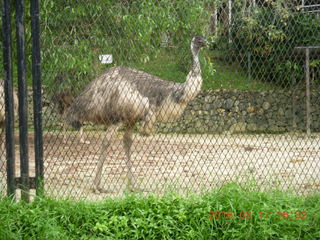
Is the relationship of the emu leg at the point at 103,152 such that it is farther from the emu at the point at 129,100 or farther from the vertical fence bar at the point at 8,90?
the vertical fence bar at the point at 8,90

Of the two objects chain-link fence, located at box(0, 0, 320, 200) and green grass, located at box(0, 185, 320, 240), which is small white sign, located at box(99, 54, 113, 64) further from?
green grass, located at box(0, 185, 320, 240)

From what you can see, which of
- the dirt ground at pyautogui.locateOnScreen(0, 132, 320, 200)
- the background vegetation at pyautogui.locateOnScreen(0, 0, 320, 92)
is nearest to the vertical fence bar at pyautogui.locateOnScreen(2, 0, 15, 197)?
the dirt ground at pyautogui.locateOnScreen(0, 132, 320, 200)

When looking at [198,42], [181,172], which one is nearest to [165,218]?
[198,42]

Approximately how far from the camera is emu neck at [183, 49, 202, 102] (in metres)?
5.47

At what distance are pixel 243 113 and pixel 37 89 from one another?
8.50 m

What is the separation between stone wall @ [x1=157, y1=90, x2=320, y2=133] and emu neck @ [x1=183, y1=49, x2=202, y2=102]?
189 inches

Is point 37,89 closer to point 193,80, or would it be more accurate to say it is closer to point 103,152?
point 103,152

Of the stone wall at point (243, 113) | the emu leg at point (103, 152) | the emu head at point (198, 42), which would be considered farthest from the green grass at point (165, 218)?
the stone wall at point (243, 113)

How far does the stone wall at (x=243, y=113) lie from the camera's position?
11117 millimetres

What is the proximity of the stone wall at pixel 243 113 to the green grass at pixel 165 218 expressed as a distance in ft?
21.5

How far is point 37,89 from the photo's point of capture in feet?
13.7

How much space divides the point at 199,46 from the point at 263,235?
223 cm

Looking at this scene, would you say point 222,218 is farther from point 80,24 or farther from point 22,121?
point 80,24

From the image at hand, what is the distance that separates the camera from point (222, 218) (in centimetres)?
397
